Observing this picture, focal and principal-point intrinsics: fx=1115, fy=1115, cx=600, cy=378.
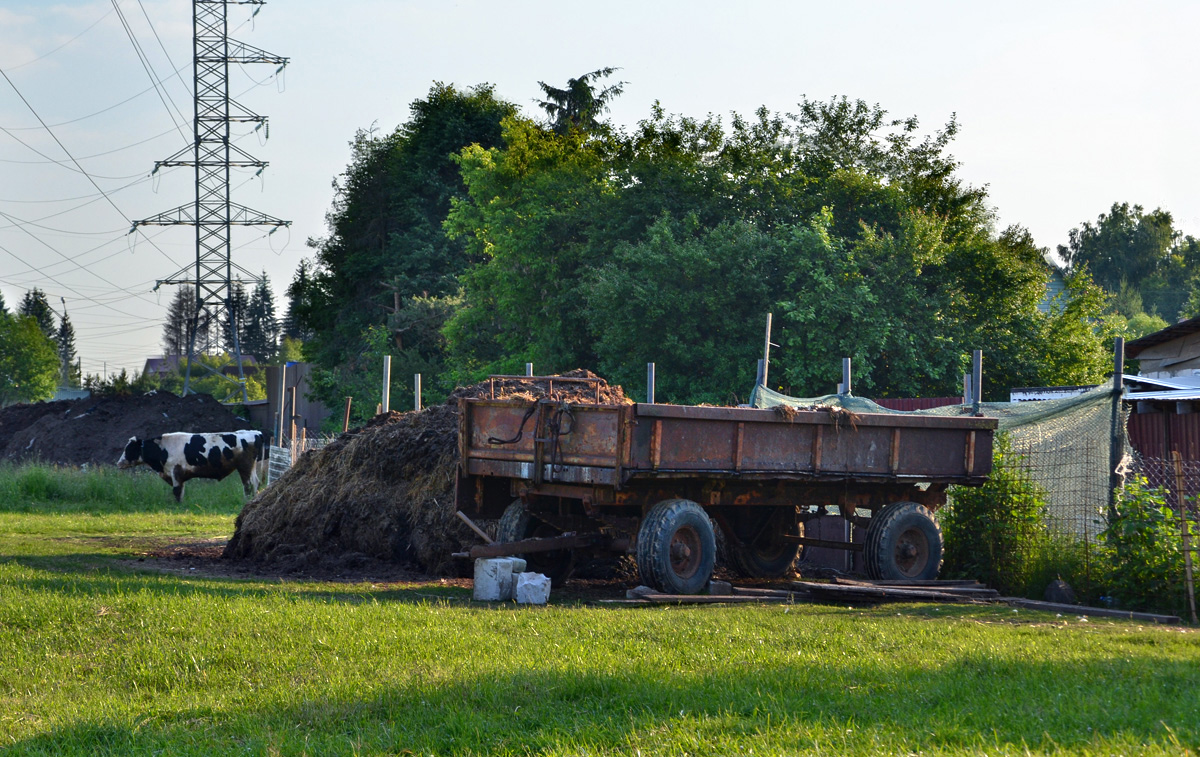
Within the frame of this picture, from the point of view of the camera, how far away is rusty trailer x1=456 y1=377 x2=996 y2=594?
35.9ft

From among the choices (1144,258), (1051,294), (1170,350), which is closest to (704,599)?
(1170,350)

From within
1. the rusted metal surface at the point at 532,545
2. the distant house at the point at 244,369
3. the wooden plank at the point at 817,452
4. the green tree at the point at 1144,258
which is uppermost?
the green tree at the point at 1144,258

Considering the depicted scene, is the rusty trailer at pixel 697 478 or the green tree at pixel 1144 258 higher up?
the green tree at pixel 1144 258

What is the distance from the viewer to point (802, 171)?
118 ft

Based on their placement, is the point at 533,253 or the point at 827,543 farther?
the point at 533,253

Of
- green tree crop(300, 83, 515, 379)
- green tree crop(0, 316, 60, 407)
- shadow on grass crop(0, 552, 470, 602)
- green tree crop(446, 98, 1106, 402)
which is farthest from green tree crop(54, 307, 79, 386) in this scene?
shadow on grass crop(0, 552, 470, 602)

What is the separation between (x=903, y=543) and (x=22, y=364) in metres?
94.3

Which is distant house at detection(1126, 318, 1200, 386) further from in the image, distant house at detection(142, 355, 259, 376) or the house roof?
distant house at detection(142, 355, 259, 376)

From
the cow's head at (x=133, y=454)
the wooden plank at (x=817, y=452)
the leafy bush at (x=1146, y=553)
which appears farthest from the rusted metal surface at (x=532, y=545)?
the cow's head at (x=133, y=454)

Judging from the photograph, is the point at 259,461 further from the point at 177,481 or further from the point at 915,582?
the point at 915,582

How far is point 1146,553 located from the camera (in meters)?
10.6

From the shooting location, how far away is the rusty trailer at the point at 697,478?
11.0 m

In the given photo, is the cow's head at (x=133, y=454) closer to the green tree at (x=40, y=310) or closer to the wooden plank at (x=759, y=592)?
the wooden plank at (x=759, y=592)

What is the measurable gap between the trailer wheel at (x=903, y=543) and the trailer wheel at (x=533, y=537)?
3395mm
